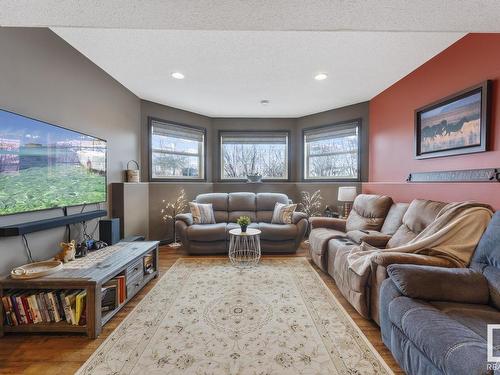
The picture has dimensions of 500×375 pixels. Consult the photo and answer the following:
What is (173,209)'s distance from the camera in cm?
466

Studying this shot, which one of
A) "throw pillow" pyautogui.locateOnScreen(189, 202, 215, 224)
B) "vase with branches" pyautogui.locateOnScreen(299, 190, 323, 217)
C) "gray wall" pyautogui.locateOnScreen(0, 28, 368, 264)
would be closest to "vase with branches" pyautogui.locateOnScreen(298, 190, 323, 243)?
"vase with branches" pyautogui.locateOnScreen(299, 190, 323, 217)

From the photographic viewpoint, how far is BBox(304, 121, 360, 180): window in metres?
4.55

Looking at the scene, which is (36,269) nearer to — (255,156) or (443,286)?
(443,286)

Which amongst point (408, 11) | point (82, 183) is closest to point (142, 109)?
point (82, 183)

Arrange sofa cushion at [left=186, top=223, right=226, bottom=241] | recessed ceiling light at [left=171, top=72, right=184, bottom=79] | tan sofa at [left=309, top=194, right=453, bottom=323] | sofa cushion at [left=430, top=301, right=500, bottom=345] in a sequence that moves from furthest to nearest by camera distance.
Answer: sofa cushion at [left=186, top=223, right=226, bottom=241] → recessed ceiling light at [left=171, top=72, right=184, bottom=79] → tan sofa at [left=309, top=194, right=453, bottom=323] → sofa cushion at [left=430, top=301, right=500, bottom=345]

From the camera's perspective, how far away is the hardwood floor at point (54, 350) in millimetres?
1566

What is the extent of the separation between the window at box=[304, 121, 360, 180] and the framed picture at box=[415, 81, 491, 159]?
62.5 inches

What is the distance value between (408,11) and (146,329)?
305cm

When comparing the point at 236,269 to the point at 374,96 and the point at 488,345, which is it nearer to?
the point at 488,345

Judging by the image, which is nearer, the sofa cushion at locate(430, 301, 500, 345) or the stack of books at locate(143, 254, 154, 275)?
the sofa cushion at locate(430, 301, 500, 345)

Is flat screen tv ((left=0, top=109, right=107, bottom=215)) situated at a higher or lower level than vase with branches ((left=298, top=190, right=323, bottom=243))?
higher

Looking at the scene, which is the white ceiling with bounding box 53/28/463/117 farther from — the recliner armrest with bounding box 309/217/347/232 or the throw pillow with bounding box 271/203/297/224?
the recliner armrest with bounding box 309/217/347/232

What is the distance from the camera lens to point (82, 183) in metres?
2.67

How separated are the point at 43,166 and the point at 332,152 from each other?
4.52m
